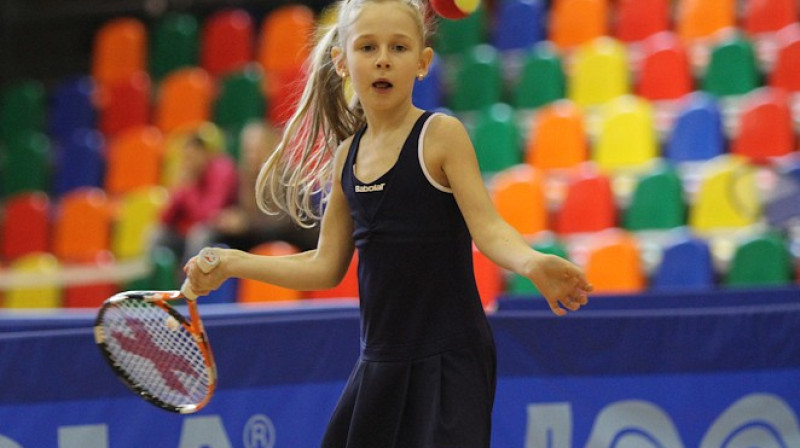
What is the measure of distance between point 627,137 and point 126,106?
379 centimetres

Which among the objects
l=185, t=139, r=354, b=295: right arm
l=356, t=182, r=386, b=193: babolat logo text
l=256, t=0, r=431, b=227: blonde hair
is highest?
l=256, t=0, r=431, b=227: blonde hair

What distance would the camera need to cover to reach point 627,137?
6516 mm

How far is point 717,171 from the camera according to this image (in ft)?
19.6

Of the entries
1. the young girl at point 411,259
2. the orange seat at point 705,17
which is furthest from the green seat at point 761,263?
the young girl at point 411,259

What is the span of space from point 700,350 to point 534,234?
2734mm

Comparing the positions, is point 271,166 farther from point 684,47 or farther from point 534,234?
point 684,47


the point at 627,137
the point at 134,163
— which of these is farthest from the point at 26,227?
the point at 627,137

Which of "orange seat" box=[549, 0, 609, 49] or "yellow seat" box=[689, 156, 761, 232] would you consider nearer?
"yellow seat" box=[689, 156, 761, 232]

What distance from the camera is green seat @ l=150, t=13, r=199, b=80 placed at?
8.98 m

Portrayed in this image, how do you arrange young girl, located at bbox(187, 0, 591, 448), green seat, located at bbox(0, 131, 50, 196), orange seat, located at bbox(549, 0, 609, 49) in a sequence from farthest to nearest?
1. green seat, located at bbox(0, 131, 50, 196)
2. orange seat, located at bbox(549, 0, 609, 49)
3. young girl, located at bbox(187, 0, 591, 448)

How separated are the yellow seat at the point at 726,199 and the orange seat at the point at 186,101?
360 cm

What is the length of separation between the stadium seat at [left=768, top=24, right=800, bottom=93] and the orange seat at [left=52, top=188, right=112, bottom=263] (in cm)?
406

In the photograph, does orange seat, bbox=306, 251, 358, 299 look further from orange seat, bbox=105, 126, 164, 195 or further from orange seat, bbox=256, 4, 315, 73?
orange seat, bbox=256, 4, 315, 73

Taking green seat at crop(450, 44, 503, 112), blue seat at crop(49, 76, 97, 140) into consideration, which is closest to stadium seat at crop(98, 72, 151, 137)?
blue seat at crop(49, 76, 97, 140)
